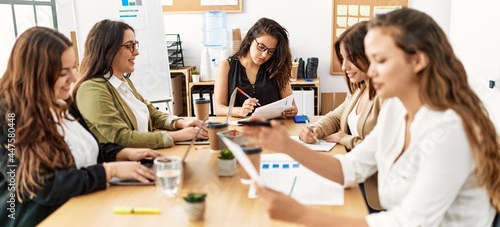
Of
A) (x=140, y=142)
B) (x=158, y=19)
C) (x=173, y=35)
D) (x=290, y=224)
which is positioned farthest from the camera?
(x=173, y=35)

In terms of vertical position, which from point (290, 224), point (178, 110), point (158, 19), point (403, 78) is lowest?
point (178, 110)

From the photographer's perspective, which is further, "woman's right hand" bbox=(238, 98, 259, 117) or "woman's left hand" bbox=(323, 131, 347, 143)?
"woman's right hand" bbox=(238, 98, 259, 117)

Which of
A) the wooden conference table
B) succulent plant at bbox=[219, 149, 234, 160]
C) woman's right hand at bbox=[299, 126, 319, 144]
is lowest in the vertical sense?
the wooden conference table

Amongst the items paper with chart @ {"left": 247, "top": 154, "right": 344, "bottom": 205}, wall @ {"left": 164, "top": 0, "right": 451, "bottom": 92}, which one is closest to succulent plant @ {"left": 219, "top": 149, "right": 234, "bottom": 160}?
paper with chart @ {"left": 247, "top": 154, "right": 344, "bottom": 205}

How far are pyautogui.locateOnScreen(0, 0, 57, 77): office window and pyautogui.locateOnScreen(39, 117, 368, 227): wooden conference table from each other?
174 centimetres

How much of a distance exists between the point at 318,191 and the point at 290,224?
0.85ft

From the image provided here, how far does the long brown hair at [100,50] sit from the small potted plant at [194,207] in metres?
1.04

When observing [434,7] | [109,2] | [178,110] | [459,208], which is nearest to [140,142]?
[459,208]

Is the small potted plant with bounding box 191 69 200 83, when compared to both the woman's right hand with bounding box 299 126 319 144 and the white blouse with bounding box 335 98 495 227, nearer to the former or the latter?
the woman's right hand with bounding box 299 126 319 144

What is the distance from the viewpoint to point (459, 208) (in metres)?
1.20

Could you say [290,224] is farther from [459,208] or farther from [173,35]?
[173,35]

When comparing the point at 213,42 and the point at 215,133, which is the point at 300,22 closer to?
the point at 213,42

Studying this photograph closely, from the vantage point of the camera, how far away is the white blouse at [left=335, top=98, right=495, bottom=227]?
42.9 inches

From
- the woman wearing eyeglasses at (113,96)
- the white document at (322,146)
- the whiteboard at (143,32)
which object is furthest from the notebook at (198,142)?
the whiteboard at (143,32)
